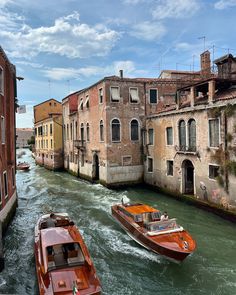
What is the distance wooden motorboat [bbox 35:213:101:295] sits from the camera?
20.7 feet

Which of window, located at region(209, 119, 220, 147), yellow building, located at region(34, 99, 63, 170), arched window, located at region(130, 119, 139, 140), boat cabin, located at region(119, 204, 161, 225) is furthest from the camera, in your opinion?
yellow building, located at region(34, 99, 63, 170)

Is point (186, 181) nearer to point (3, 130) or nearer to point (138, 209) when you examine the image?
point (138, 209)

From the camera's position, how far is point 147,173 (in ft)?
68.6

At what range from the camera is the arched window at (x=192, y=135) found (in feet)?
51.5

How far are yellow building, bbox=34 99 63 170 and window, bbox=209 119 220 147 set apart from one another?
22.4 m

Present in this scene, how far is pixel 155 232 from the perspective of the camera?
951 cm

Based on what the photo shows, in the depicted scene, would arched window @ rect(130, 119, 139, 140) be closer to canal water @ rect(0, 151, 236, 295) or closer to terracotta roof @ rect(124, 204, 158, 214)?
canal water @ rect(0, 151, 236, 295)

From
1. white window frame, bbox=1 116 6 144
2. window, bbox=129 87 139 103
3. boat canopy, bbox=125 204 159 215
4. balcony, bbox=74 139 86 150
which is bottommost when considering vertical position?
boat canopy, bbox=125 204 159 215

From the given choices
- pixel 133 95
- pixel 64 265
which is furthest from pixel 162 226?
pixel 133 95

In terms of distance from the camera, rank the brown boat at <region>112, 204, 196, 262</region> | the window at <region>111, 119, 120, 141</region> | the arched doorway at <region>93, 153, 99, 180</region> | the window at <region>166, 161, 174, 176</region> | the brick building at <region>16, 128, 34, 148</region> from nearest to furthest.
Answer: the brown boat at <region>112, 204, 196, 262</region> < the window at <region>166, 161, 174, 176</region> < the window at <region>111, 119, 120, 141</region> < the arched doorway at <region>93, 153, 99, 180</region> < the brick building at <region>16, 128, 34, 148</region>

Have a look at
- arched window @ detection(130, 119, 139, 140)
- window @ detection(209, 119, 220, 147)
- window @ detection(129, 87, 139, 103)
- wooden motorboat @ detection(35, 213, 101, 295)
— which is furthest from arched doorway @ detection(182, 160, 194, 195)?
wooden motorboat @ detection(35, 213, 101, 295)

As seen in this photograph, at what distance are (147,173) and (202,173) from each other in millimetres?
6473

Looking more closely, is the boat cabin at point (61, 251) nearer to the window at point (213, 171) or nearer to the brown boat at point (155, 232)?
the brown boat at point (155, 232)

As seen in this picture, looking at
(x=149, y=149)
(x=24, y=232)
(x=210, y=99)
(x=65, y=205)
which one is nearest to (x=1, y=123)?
(x=24, y=232)
